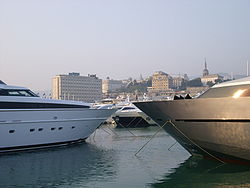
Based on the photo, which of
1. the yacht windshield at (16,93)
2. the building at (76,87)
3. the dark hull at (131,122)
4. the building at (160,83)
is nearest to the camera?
the yacht windshield at (16,93)

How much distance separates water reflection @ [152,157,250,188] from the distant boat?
13.7 inches

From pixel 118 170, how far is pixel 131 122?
3227 centimetres

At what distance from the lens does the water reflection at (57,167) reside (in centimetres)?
1203

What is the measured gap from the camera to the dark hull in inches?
1790

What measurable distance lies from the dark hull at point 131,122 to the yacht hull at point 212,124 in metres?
31.4

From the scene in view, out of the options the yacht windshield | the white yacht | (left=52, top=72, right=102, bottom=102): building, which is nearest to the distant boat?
the white yacht

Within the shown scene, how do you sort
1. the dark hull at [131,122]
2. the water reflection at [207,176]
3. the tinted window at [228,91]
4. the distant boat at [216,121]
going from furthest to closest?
1. the dark hull at [131,122]
2. the tinted window at [228,91]
3. the distant boat at [216,121]
4. the water reflection at [207,176]

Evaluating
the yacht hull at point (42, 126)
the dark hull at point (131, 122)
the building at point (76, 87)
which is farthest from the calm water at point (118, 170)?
the building at point (76, 87)

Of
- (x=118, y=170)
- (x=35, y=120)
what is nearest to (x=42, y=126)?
(x=35, y=120)

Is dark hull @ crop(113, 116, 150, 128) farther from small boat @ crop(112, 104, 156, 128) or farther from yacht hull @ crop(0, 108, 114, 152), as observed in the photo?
yacht hull @ crop(0, 108, 114, 152)

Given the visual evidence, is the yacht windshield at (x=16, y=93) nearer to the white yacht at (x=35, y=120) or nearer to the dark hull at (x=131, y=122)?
the white yacht at (x=35, y=120)

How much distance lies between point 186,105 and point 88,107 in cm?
1161

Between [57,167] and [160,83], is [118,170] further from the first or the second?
[160,83]

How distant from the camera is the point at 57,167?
1468 cm
